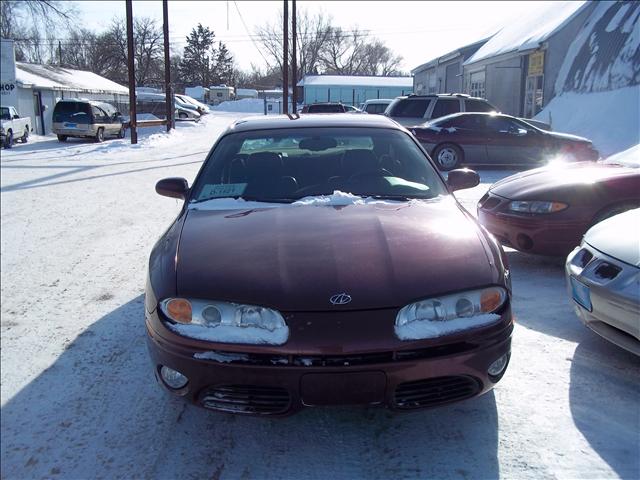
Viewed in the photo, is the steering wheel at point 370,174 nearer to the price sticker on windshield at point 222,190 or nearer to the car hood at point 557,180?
the price sticker on windshield at point 222,190

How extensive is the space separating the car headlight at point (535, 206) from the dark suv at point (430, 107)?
32.8ft

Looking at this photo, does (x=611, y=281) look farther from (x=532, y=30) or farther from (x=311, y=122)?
(x=532, y=30)

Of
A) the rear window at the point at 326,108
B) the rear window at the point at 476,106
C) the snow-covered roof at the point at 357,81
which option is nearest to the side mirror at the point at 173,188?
the rear window at the point at 476,106

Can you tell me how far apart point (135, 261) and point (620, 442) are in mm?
4327

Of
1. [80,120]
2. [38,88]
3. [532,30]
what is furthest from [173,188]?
[38,88]

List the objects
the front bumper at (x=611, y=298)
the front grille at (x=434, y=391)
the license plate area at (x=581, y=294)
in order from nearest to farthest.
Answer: the front grille at (x=434, y=391), the front bumper at (x=611, y=298), the license plate area at (x=581, y=294)

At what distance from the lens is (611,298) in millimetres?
3234

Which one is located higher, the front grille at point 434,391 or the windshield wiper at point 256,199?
the windshield wiper at point 256,199

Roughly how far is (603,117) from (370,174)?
535 inches

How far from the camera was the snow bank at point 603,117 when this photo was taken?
44.8ft

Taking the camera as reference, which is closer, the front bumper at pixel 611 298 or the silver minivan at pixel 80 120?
the front bumper at pixel 611 298

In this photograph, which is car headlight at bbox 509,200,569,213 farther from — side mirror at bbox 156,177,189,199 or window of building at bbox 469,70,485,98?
window of building at bbox 469,70,485,98

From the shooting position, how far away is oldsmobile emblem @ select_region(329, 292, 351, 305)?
8.08ft

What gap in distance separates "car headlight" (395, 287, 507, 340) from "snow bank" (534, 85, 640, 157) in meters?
12.1
